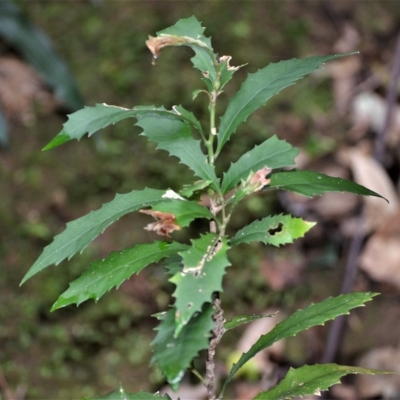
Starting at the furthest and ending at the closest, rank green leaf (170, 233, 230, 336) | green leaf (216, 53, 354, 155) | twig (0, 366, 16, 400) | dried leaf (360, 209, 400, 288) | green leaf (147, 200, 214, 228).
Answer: dried leaf (360, 209, 400, 288), twig (0, 366, 16, 400), green leaf (216, 53, 354, 155), green leaf (147, 200, 214, 228), green leaf (170, 233, 230, 336)

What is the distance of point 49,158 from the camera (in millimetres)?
2418

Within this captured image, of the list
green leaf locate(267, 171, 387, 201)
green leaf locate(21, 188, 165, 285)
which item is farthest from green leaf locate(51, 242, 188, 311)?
green leaf locate(267, 171, 387, 201)

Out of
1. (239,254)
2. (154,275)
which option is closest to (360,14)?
(239,254)

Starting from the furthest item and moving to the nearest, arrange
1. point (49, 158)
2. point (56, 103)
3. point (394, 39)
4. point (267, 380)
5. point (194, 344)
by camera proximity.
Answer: point (394, 39)
point (56, 103)
point (49, 158)
point (267, 380)
point (194, 344)

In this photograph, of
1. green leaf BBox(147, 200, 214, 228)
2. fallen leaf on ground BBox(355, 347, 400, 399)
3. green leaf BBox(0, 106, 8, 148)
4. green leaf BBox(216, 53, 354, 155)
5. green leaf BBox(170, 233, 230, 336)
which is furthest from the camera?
green leaf BBox(0, 106, 8, 148)

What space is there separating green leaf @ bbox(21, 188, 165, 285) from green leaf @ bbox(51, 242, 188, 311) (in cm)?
3

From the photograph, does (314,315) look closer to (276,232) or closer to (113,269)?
(276,232)

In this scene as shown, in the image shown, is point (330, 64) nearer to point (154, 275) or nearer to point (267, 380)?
point (154, 275)

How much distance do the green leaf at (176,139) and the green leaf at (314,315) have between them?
204 millimetres

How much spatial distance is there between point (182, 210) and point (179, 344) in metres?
0.16

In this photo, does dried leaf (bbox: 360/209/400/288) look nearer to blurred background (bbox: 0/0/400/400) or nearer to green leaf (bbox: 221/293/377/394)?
blurred background (bbox: 0/0/400/400)

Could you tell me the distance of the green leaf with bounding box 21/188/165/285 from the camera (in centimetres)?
69

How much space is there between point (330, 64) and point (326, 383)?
227 centimetres

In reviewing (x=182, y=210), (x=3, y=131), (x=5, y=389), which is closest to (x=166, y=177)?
(x=3, y=131)
